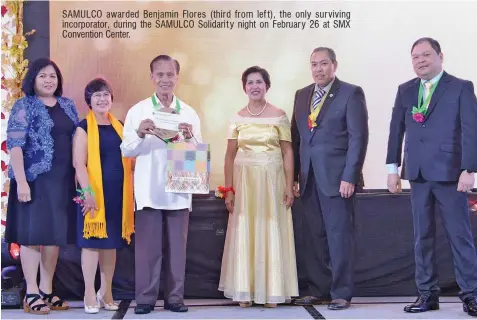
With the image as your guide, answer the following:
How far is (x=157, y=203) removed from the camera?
442 cm

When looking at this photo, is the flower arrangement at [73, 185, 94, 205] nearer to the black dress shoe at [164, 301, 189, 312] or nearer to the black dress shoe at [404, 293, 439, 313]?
the black dress shoe at [164, 301, 189, 312]

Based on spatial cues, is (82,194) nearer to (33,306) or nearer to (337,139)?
(33,306)

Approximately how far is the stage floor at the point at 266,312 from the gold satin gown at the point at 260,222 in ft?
0.41

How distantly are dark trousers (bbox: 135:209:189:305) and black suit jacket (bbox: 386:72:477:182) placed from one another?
145 cm

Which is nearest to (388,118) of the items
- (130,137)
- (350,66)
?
(350,66)

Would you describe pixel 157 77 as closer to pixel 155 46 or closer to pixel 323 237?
pixel 155 46

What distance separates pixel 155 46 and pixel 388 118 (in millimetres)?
1773

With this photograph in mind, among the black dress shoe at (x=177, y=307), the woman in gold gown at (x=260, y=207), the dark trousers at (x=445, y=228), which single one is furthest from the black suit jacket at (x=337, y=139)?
the black dress shoe at (x=177, y=307)

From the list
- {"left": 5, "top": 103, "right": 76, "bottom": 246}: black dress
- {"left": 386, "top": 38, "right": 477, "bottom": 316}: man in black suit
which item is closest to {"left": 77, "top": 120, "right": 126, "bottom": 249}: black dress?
{"left": 5, "top": 103, "right": 76, "bottom": 246}: black dress

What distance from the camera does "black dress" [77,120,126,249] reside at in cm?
448

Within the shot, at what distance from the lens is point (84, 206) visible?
441cm

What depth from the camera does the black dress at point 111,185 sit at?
4.48 metres

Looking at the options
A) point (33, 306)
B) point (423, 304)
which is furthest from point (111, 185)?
point (423, 304)

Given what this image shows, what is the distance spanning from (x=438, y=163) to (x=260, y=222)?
115 centimetres
